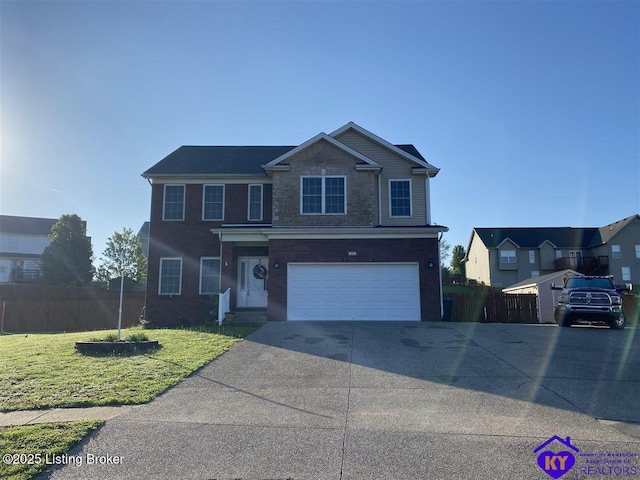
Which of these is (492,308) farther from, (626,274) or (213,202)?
(626,274)

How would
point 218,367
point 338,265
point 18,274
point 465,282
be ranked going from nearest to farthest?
point 218,367
point 338,265
point 18,274
point 465,282

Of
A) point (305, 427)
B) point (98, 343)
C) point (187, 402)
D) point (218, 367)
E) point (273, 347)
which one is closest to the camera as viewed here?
point (305, 427)

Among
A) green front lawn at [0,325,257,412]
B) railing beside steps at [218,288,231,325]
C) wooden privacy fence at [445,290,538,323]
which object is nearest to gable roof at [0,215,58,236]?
railing beside steps at [218,288,231,325]

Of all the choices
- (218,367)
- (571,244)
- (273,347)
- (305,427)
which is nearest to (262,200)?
(273,347)

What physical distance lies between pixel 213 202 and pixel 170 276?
3.79m

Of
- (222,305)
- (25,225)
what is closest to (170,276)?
(222,305)

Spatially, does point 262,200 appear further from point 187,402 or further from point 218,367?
point 187,402

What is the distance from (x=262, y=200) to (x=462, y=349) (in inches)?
456

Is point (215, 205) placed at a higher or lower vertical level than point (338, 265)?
higher

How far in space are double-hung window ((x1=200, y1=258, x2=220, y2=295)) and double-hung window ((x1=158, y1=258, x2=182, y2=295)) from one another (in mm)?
991

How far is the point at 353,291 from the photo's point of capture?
53.5 feet

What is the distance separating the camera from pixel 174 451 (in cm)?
464

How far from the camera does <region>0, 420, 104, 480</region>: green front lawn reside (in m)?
4.24

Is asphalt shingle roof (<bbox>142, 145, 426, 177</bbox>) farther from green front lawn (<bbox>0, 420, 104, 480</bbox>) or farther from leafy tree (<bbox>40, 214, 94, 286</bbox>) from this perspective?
leafy tree (<bbox>40, 214, 94, 286</bbox>)
